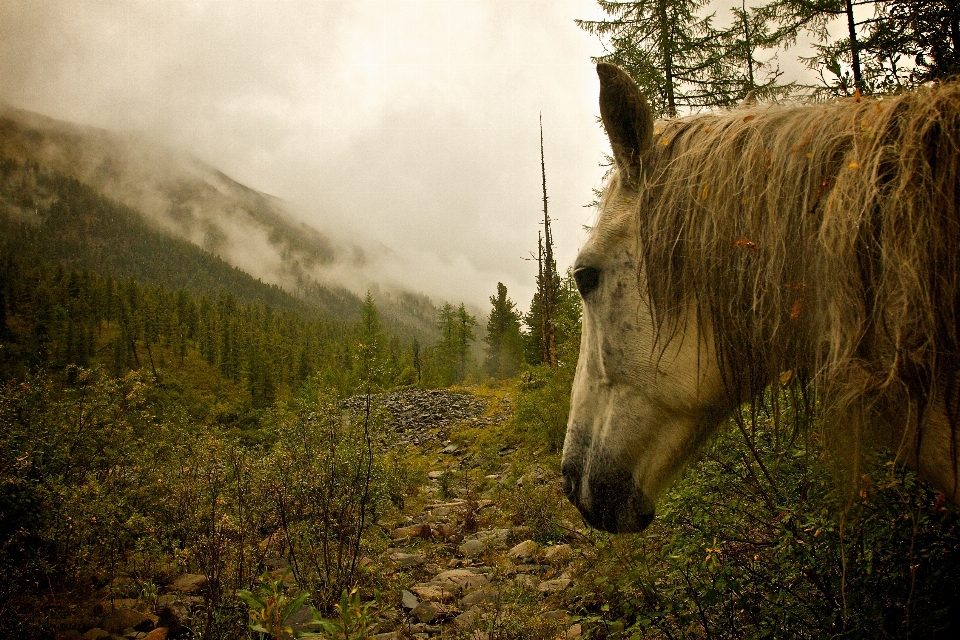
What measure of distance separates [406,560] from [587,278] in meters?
4.26

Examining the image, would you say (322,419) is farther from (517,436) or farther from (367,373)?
(517,436)

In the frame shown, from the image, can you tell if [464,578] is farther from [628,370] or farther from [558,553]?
[628,370]

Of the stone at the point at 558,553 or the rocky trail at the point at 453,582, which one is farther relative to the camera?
the stone at the point at 558,553

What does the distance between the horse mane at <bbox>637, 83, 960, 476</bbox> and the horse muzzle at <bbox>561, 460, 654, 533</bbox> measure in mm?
455

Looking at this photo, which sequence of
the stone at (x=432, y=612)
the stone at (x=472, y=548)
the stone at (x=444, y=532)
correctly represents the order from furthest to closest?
the stone at (x=444, y=532), the stone at (x=472, y=548), the stone at (x=432, y=612)

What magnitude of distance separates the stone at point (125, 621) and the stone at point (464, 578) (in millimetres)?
2242

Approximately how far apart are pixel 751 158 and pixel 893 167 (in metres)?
0.32

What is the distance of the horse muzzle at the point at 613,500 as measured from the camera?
1.55 m

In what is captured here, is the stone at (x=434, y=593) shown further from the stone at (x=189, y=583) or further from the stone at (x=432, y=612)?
the stone at (x=189, y=583)

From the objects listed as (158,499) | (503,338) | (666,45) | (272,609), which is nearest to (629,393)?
(272,609)

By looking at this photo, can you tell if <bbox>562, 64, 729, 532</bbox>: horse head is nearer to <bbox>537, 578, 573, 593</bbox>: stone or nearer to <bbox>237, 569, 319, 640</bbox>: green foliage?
<bbox>237, 569, 319, 640</bbox>: green foliage

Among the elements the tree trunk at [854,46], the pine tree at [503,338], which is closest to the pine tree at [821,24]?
the tree trunk at [854,46]

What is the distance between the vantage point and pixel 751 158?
126cm

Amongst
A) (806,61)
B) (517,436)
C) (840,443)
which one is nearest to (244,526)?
(840,443)
